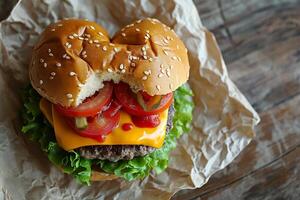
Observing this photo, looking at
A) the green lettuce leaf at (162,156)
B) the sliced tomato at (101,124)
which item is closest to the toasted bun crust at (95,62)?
the sliced tomato at (101,124)

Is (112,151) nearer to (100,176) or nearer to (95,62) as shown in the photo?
(100,176)

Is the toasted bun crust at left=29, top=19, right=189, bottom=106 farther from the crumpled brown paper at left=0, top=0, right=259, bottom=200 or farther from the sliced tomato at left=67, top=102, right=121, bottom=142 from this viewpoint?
the crumpled brown paper at left=0, top=0, right=259, bottom=200

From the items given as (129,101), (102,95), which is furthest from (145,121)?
(102,95)

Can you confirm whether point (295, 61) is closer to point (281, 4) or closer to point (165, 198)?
point (281, 4)

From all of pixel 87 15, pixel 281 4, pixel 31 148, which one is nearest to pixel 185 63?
pixel 87 15

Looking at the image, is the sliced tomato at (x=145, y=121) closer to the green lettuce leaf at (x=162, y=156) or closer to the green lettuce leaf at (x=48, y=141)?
the green lettuce leaf at (x=162, y=156)
